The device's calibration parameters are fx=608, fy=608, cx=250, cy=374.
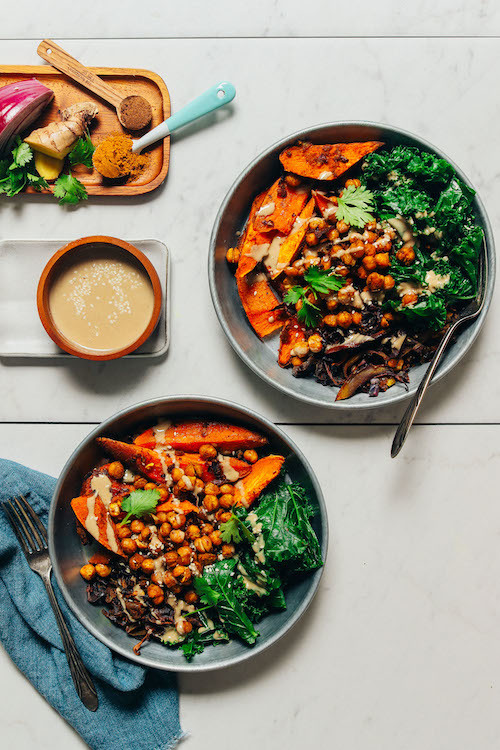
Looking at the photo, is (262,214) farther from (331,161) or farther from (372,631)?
(372,631)

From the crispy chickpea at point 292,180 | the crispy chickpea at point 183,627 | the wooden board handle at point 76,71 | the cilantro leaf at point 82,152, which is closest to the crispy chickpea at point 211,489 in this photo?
the crispy chickpea at point 183,627

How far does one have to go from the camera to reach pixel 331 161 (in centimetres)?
208

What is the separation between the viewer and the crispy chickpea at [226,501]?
6.82 feet

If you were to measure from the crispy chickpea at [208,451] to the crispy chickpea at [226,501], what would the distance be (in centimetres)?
14

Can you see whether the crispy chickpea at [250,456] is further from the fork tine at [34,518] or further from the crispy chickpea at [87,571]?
the fork tine at [34,518]

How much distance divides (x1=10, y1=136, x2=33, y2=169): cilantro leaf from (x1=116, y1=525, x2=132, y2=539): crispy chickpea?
1327mm

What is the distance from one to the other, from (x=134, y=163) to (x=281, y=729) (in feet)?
7.20

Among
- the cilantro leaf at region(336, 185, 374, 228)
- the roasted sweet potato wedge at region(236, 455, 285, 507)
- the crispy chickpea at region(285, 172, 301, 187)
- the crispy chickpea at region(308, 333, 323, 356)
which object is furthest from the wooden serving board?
the roasted sweet potato wedge at region(236, 455, 285, 507)

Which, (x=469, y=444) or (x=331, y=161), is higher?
(x=331, y=161)

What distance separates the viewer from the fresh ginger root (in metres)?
2.15

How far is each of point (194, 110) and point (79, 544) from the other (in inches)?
64.3

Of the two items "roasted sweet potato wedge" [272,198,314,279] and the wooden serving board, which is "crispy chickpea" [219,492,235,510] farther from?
the wooden serving board

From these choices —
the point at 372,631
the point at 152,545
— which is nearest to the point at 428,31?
the point at 152,545

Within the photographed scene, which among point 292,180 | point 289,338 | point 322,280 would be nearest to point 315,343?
point 289,338
